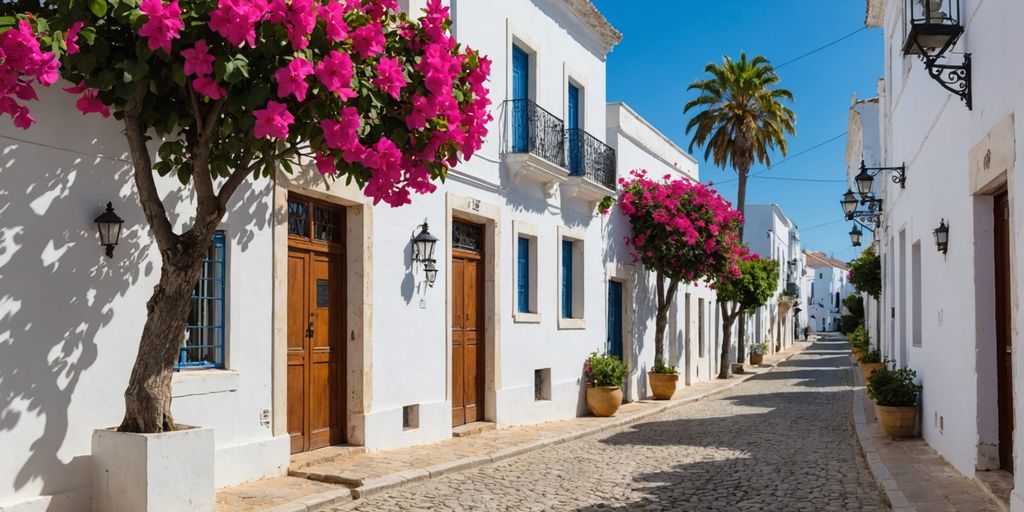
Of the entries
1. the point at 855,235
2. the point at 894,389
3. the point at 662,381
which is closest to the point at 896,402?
the point at 894,389

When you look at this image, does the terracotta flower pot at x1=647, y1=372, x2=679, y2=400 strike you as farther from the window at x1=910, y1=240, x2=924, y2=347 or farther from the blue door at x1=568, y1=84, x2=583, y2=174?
the window at x1=910, y1=240, x2=924, y2=347

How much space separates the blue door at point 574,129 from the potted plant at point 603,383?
10.8 feet

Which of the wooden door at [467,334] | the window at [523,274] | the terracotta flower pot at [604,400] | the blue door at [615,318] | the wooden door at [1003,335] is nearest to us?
the wooden door at [1003,335]

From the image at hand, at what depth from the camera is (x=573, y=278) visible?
16016 mm

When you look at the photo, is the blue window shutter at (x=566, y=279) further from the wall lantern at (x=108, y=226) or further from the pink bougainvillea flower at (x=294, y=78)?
the pink bougainvillea flower at (x=294, y=78)

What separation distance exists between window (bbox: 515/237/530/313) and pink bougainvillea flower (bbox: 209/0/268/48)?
8.85 meters

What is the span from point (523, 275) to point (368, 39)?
27.6ft

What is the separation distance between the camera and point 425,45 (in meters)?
6.51

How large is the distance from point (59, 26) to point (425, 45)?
7.65 feet

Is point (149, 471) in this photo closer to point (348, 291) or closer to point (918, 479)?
point (348, 291)

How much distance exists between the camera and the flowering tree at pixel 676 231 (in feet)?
59.1

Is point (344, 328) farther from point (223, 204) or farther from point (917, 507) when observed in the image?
point (917, 507)

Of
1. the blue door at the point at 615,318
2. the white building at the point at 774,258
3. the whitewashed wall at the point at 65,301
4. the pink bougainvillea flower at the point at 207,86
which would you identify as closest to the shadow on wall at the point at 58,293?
the whitewashed wall at the point at 65,301

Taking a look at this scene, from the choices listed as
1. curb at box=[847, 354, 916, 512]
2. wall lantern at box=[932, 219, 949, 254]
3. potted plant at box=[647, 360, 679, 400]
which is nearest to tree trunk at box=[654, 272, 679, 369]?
potted plant at box=[647, 360, 679, 400]
